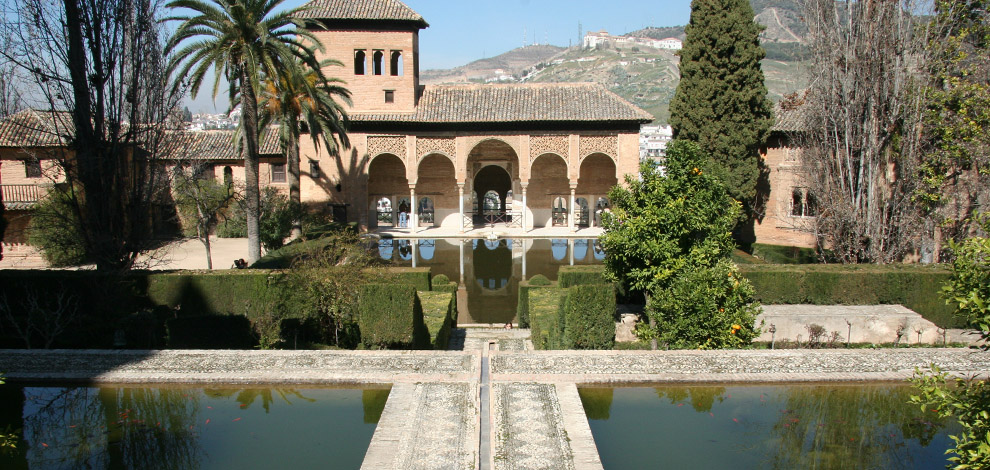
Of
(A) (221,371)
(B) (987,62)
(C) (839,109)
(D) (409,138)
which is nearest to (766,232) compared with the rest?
(C) (839,109)

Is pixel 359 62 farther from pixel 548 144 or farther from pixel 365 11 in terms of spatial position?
pixel 548 144

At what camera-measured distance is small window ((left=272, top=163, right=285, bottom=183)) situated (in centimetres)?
3073

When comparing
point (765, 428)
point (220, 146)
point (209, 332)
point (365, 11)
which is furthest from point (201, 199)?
point (765, 428)

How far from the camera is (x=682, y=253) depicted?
38.9 feet

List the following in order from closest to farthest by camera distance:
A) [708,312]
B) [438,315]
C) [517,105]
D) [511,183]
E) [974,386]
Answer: [974,386] → [708,312] → [438,315] → [517,105] → [511,183]

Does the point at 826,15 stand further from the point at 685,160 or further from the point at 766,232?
the point at 766,232

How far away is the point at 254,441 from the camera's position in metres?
7.60

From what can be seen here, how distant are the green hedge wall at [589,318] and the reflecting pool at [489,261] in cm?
408

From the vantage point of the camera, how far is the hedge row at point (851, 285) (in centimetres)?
1379

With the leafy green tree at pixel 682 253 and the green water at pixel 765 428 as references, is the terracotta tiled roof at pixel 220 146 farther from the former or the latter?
the green water at pixel 765 428

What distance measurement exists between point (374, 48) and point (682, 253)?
65.0 feet

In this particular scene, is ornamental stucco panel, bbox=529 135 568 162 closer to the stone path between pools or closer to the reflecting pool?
the reflecting pool

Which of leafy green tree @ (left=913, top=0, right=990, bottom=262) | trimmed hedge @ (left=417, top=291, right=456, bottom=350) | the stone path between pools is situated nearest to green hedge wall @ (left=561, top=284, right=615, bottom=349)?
the stone path between pools

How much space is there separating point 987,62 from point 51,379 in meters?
18.4
